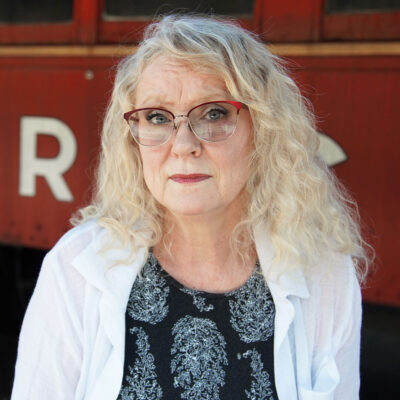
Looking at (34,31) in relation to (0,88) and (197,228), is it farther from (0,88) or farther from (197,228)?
(197,228)

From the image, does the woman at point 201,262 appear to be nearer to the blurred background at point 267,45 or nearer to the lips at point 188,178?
the lips at point 188,178

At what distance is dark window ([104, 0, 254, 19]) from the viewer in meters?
2.57

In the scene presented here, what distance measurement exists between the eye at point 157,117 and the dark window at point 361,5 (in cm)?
136

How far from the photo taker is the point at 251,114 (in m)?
1.41

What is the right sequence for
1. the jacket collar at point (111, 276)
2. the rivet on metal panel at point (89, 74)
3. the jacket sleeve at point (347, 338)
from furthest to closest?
the rivet on metal panel at point (89, 74) < the jacket sleeve at point (347, 338) < the jacket collar at point (111, 276)

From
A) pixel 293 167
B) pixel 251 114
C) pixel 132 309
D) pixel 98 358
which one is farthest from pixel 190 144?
pixel 98 358

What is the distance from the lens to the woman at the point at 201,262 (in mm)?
1330

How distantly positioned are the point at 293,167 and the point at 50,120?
1.89 metres

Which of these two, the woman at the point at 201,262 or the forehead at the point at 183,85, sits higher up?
the forehead at the point at 183,85

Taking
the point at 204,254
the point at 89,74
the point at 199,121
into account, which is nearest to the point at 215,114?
the point at 199,121

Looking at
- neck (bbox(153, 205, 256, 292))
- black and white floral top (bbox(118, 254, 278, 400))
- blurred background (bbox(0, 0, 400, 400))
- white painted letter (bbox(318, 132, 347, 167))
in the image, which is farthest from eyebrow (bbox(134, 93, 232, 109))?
white painted letter (bbox(318, 132, 347, 167))

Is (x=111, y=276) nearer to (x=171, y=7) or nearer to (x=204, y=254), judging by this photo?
(x=204, y=254)

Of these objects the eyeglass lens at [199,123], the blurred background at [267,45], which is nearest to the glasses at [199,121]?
the eyeglass lens at [199,123]

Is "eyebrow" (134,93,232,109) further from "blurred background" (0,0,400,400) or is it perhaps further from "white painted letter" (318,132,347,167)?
"white painted letter" (318,132,347,167)
